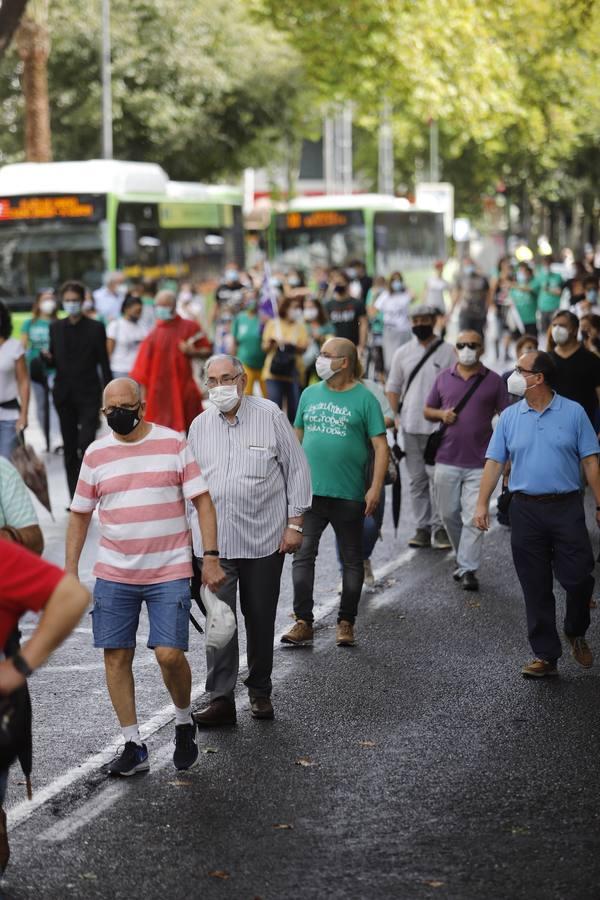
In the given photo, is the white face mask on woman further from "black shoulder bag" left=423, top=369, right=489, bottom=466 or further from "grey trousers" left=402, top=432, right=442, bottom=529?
"grey trousers" left=402, top=432, right=442, bottom=529

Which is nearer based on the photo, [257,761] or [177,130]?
[257,761]

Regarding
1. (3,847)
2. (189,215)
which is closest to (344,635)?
(3,847)

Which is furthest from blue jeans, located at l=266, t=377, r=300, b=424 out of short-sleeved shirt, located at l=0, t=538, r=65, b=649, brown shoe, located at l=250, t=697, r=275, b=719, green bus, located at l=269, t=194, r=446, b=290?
green bus, located at l=269, t=194, r=446, b=290

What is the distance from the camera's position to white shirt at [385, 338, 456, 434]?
12023mm

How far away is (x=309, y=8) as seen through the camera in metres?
22.6

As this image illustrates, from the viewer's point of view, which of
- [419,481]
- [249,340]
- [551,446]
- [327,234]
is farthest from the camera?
[327,234]

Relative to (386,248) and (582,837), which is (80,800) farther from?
(386,248)

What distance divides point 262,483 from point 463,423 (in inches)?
141

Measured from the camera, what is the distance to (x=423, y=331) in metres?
12.0

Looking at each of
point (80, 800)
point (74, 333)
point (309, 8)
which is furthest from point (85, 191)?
point (80, 800)

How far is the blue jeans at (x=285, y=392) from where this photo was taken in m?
16.8

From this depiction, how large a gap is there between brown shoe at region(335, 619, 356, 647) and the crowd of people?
0.01m

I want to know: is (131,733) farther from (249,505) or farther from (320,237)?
(320,237)

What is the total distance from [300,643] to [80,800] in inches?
112
